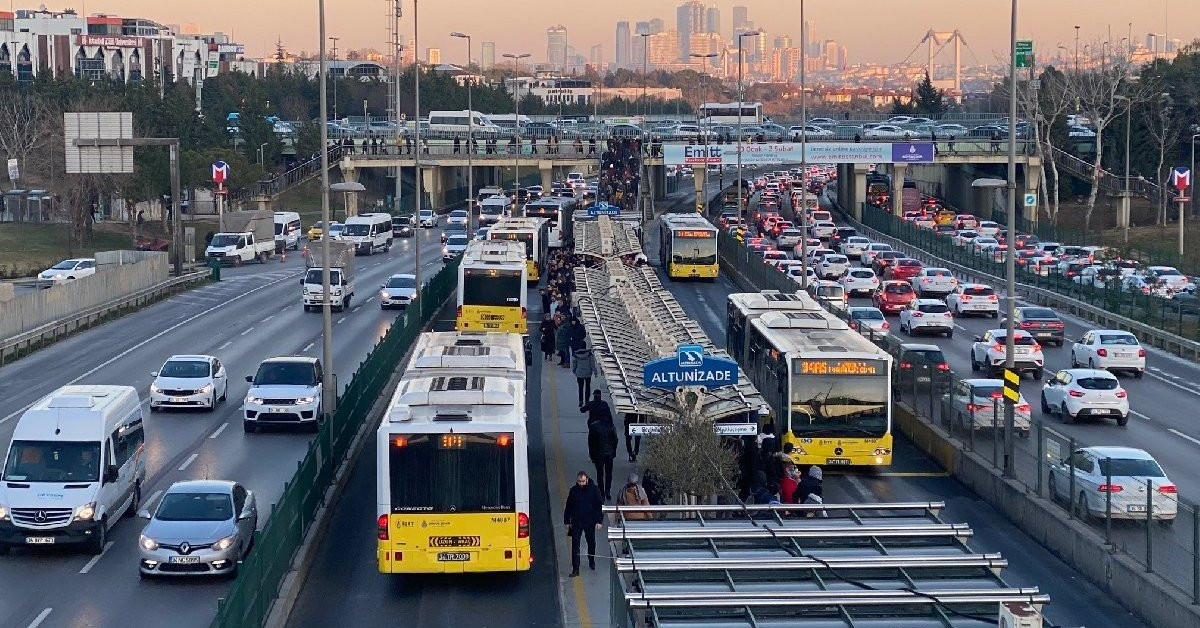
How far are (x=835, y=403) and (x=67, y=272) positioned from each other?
45.6 metres

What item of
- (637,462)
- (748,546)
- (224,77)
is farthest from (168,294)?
(224,77)

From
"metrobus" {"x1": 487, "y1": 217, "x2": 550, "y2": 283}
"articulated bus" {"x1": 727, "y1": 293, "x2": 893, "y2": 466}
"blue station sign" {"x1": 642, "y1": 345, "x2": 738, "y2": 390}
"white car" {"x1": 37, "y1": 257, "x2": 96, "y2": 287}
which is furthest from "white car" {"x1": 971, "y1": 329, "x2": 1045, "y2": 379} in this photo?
"white car" {"x1": 37, "y1": 257, "x2": 96, "y2": 287}

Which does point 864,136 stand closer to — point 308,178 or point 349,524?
point 308,178

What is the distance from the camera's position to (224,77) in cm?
16012

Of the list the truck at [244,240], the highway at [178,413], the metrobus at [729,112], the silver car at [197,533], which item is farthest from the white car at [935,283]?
the metrobus at [729,112]

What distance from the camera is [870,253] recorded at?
78.5 meters

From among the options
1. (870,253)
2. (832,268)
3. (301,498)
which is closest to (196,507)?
(301,498)

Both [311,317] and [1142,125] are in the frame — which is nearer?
[311,317]

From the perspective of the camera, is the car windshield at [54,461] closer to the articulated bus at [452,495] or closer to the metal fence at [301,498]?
the metal fence at [301,498]

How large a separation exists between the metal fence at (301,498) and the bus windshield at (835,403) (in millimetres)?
8158

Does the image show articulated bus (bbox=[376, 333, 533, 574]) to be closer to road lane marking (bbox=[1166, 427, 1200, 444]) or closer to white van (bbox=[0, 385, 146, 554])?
white van (bbox=[0, 385, 146, 554])

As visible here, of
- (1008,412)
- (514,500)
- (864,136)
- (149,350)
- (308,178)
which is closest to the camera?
(514,500)

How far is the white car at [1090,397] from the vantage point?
117ft

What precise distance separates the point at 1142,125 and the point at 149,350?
77.3m
